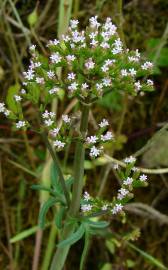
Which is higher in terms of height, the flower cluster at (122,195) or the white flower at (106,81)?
the white flower at (106,81)

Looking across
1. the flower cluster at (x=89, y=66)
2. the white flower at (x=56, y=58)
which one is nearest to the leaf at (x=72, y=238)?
the flower cluster at (x=89, y=66)

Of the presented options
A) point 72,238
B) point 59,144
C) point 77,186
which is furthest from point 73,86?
point 72,238

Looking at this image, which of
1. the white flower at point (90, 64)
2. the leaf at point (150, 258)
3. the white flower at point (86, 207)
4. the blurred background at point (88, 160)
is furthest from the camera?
the blurred background at point (88, 160)

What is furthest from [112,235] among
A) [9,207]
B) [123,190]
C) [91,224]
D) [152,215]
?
[123,190]

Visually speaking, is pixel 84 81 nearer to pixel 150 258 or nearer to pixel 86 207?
pixel 86 207

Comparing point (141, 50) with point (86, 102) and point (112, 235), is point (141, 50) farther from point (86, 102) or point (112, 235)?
point (86, 102)

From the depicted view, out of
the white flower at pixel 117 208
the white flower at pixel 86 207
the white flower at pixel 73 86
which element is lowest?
the white flower at pixel 117 208

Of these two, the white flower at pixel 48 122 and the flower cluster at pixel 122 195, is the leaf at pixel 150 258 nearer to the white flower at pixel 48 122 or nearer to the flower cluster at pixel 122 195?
the flower cluster at pixel 122 195
